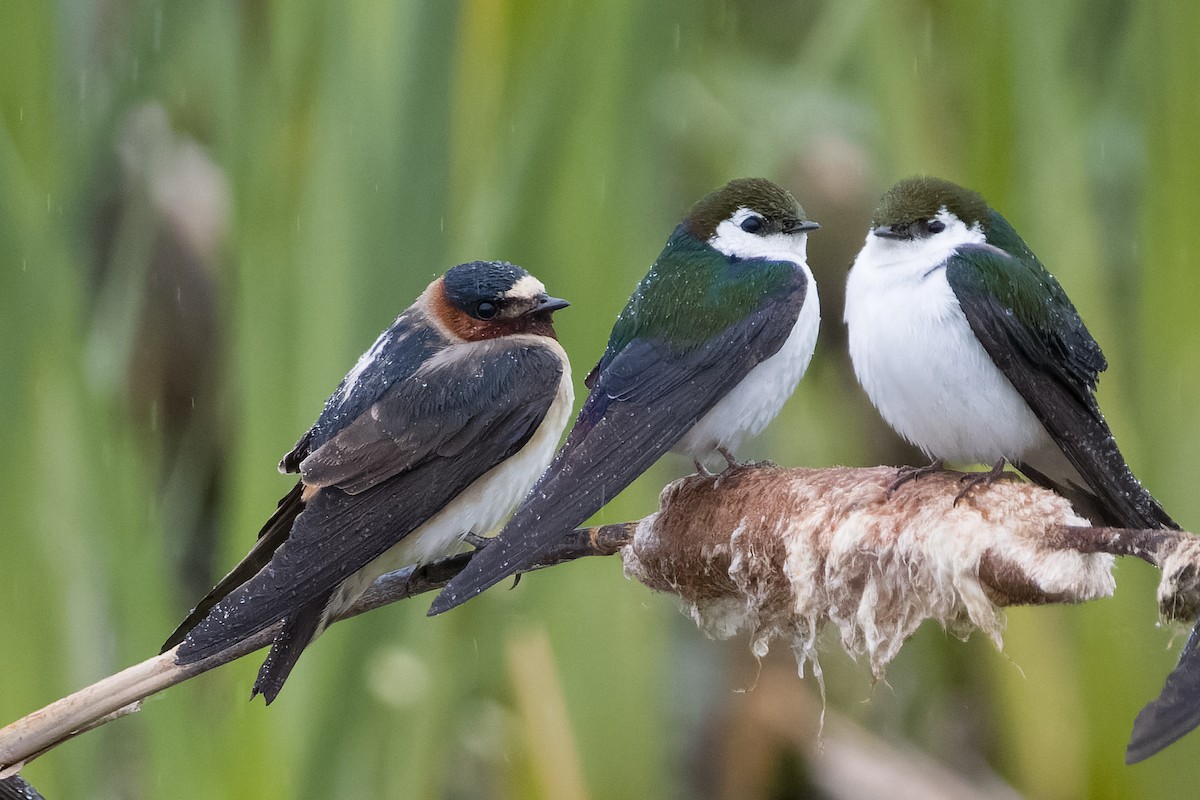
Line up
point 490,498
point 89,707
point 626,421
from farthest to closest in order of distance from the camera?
point 490,498 < point 626,421 < point 89,707

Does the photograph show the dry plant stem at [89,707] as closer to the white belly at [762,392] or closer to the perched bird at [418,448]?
the perched bird at [418,448]

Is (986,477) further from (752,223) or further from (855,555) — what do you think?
(752,223)

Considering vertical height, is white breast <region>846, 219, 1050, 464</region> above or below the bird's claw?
above

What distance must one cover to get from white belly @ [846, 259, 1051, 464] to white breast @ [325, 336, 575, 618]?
271mm

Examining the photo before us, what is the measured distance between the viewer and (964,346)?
1.05 metres

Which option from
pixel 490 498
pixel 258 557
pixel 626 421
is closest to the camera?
pixel 626 421

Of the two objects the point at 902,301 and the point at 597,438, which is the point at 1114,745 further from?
the point at 597,438

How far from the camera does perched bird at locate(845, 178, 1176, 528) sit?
40.7 inches

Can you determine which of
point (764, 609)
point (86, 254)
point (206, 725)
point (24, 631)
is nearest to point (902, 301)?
point (764, 609)

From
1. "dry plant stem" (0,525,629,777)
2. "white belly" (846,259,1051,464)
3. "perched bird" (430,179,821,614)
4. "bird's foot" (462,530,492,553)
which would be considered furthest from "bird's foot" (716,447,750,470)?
"dry plant stem" (0,525,629,777)

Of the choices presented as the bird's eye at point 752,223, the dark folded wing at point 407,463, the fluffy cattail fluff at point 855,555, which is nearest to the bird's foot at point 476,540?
the dark folded wing at point 407,463

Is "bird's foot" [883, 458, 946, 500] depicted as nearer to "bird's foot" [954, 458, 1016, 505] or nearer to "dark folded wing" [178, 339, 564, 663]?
"bird's foot" [954, 458, 1016, 505]

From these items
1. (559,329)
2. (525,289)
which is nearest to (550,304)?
(525,289)

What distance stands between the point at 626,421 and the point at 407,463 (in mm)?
200
